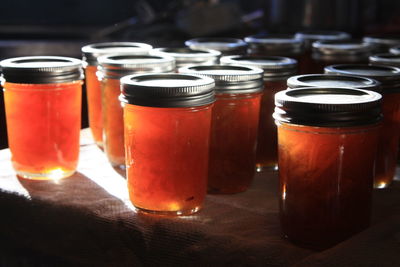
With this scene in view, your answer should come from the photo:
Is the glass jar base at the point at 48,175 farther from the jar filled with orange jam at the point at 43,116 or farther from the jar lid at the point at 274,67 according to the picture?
the jar lid at the point at 274,67

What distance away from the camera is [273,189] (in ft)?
3.86

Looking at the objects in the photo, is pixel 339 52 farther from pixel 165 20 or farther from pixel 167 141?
pixel 165 20

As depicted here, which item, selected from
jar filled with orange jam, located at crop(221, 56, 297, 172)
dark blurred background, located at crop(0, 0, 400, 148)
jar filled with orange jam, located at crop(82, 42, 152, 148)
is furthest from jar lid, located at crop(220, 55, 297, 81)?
dark blurred background, located at crop(0, 0, 400, 148)

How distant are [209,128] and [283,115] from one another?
6.6 inches

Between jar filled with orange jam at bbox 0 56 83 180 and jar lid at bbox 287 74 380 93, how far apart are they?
438 mm

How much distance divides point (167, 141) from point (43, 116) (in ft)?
1.07

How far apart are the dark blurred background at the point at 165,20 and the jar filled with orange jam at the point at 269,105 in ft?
2.20

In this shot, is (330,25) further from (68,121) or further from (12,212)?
(12,212)

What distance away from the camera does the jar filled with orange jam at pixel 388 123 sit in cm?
115

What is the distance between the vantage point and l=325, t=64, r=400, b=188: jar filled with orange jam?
1.15 m

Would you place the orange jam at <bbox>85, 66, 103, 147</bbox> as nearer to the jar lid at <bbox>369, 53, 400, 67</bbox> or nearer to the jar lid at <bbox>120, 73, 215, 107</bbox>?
the jar lid at <bbox>120, 73, 215, 107</bbox>

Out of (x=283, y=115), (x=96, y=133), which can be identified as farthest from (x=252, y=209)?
(x=96, y=133)

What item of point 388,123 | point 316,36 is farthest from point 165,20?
point 388,123

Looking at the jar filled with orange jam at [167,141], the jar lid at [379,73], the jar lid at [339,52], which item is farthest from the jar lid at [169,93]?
the jar lid at [339,52]
